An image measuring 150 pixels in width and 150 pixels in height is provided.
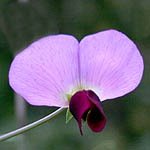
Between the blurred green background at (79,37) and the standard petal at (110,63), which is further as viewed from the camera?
the blurred green background at (79,37)

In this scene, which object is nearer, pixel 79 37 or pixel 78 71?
pixel 78 71

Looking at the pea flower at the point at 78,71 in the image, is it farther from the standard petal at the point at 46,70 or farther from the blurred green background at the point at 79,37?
the blurred green background at the point at 79,37

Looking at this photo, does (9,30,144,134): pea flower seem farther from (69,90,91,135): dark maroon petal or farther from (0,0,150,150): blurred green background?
(0,0,150,150): blurred green background

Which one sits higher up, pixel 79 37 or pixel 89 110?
pixel 89 110

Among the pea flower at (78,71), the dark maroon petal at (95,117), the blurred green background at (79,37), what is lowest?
the blurred green background at (79,37)

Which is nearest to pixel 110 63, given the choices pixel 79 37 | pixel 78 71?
pixel 78 71

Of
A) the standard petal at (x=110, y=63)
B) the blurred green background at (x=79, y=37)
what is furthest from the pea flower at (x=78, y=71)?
the blurred green background at (x=79, y=37)

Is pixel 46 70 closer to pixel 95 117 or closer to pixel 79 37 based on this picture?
pixel 95 117

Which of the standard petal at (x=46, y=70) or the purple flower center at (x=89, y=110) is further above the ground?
the standard petal at (x=46, y=70)
